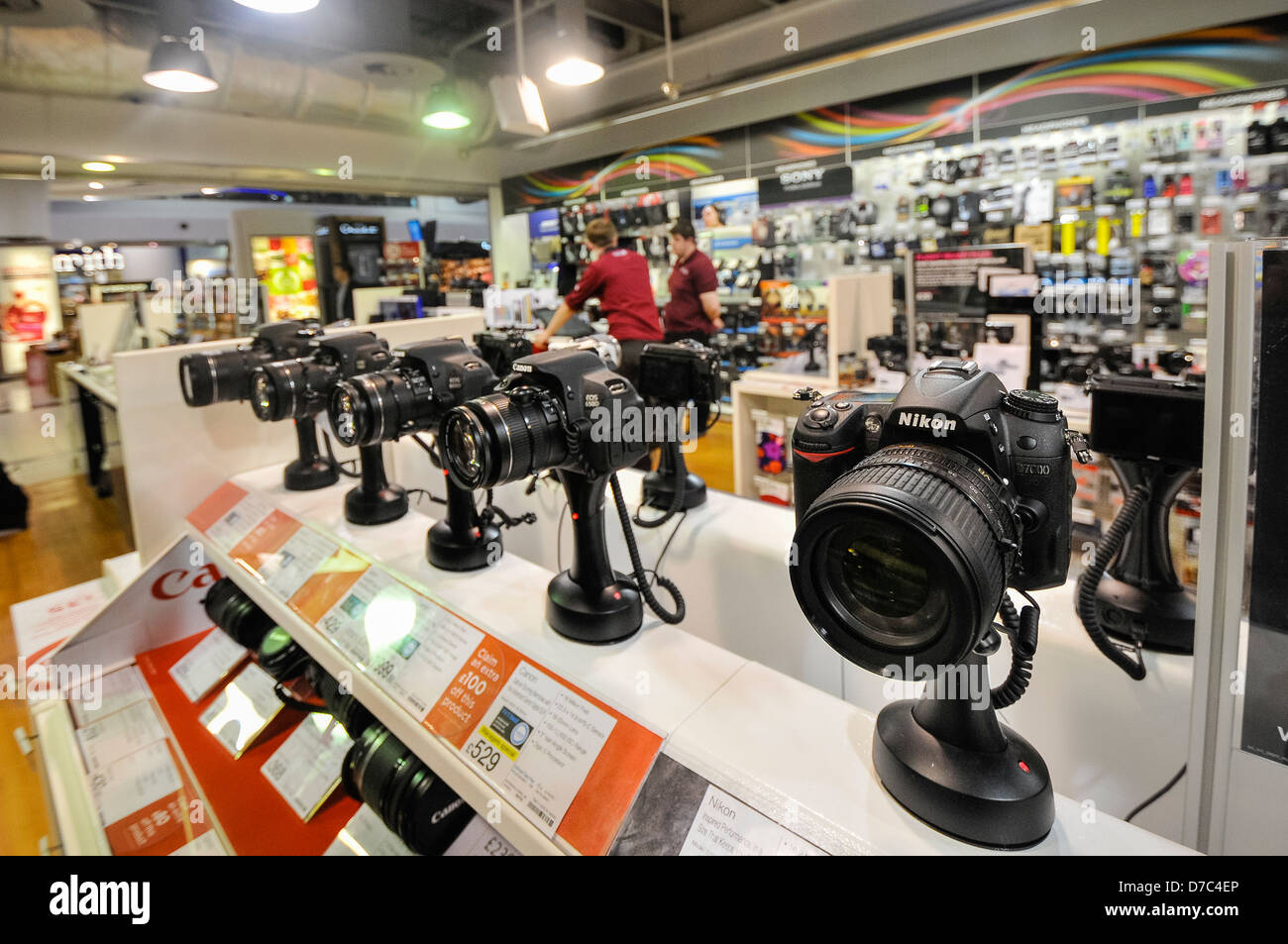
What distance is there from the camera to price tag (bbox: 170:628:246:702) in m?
2.08

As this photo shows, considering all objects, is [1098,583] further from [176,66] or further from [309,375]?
[176,66]

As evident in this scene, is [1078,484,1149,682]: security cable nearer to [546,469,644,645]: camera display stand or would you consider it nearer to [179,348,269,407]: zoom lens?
[546,469,644,645]: camera display stand

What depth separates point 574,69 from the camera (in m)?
3.99

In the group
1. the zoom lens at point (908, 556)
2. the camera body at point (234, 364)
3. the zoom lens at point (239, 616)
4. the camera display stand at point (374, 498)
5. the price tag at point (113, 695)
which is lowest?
the price tag at point (113, 695)

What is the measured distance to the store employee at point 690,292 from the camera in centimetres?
470

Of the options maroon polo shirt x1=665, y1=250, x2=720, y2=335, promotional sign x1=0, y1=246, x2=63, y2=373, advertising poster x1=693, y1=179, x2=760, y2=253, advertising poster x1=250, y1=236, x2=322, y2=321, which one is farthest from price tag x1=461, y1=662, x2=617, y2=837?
advertising poster x1=250, y1=236, x2=322, y2=321

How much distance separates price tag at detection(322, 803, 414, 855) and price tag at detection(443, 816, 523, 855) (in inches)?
6.7

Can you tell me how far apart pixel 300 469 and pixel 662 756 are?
1683 mm

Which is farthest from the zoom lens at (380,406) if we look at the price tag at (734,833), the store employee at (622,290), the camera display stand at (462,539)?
the store employee at (622,290)

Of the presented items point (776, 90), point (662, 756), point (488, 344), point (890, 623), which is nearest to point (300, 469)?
point (488, 344)

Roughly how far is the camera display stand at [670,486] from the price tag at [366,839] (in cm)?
89

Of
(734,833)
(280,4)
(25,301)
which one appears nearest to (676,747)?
(734,833)

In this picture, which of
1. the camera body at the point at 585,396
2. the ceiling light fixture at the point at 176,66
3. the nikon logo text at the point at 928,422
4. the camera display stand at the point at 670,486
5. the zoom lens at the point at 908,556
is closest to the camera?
the zoom lens at the point at 908,556
